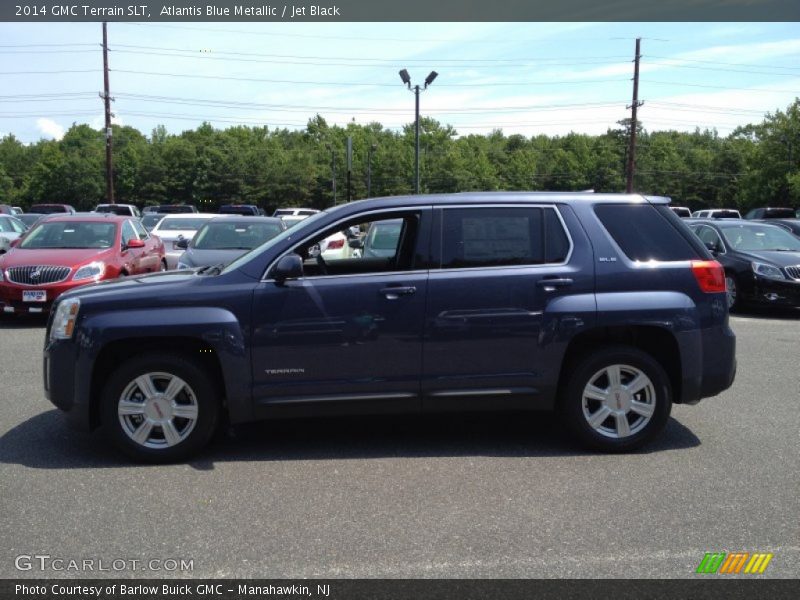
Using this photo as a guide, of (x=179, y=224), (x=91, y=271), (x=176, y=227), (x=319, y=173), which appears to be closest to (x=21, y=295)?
(x=91, y=271)

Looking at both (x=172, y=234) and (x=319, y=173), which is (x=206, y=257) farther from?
(x=319, y=173)

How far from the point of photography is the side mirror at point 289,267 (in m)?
5.18

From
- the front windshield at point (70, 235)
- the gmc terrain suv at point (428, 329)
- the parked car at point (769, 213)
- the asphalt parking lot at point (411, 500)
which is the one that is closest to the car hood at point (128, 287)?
the gmc terrain suv at point (428, 329)

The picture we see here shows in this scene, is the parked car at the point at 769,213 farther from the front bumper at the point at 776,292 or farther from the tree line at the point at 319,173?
the tree line at the point at 319,173

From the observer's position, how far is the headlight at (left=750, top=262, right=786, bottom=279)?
1332cm

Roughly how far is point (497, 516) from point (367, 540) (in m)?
0.79

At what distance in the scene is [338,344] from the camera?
5242 millimetres

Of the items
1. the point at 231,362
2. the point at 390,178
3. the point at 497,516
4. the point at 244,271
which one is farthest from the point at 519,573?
the point at 390,178

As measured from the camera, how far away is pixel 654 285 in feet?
18.0

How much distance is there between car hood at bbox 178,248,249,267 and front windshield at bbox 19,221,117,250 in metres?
1.35

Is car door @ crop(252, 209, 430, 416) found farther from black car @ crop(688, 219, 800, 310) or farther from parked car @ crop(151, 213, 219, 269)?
parked car @ crop(151, 213, 219, 269)

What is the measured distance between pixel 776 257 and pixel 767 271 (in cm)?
44
